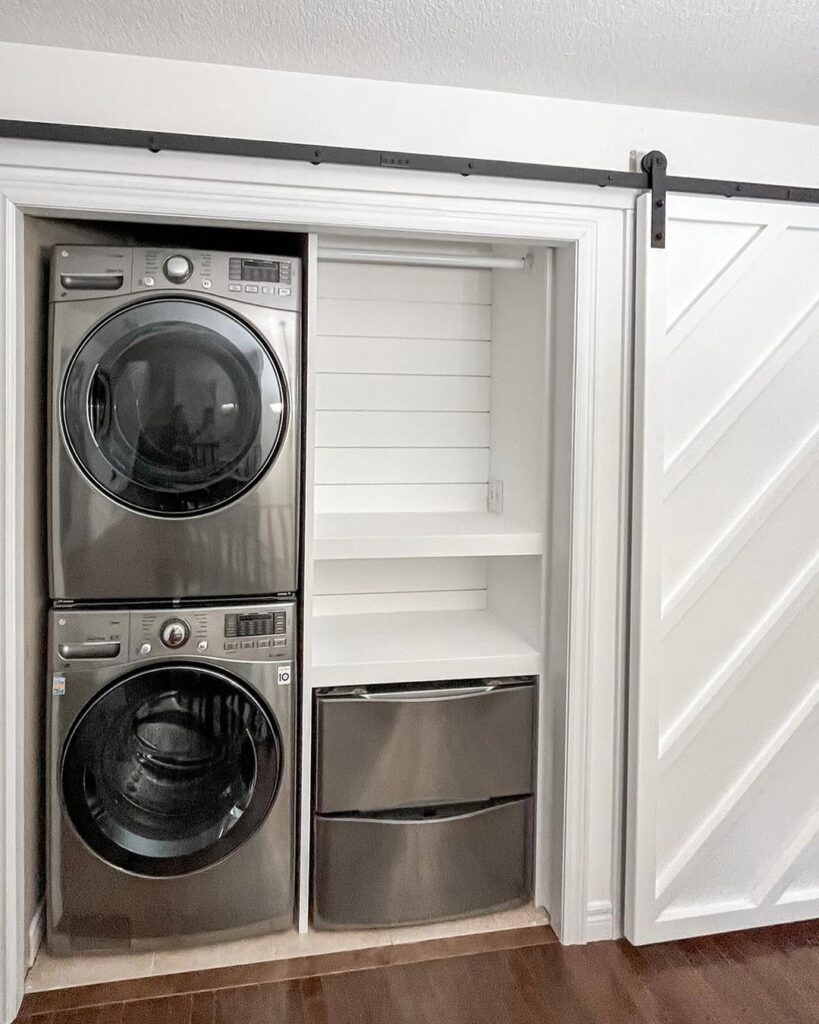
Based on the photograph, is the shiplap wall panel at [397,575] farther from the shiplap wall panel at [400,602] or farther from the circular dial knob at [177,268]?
the circular dial knob at [177,268]

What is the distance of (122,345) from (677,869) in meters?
2.03

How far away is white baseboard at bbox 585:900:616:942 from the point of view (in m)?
2.32

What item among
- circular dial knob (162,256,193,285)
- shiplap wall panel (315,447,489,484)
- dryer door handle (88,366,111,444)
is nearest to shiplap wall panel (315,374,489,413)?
shiplap wall panel (315,447,489,484)

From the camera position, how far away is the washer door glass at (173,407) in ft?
6.76

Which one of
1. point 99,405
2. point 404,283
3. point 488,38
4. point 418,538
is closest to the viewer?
point 488,38

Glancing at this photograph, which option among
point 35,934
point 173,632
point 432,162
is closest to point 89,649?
point 173,632

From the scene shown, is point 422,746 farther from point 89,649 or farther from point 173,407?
point 173,407

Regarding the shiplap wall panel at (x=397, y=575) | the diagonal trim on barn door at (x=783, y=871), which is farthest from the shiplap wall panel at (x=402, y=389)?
the diagonal trim on barn door at (x=783, y=871)

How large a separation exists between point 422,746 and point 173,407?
113 cm

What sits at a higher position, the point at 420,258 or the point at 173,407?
the point at 420,258

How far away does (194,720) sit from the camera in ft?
7.20

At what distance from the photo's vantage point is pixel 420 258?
2387 millimetres

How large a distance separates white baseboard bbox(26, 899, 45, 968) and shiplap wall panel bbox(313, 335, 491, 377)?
1748mm

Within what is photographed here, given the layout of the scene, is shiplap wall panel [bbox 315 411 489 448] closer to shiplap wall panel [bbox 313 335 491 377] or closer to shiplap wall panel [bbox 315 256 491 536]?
shiplap wall panel [bbox 315 256 491 536]
